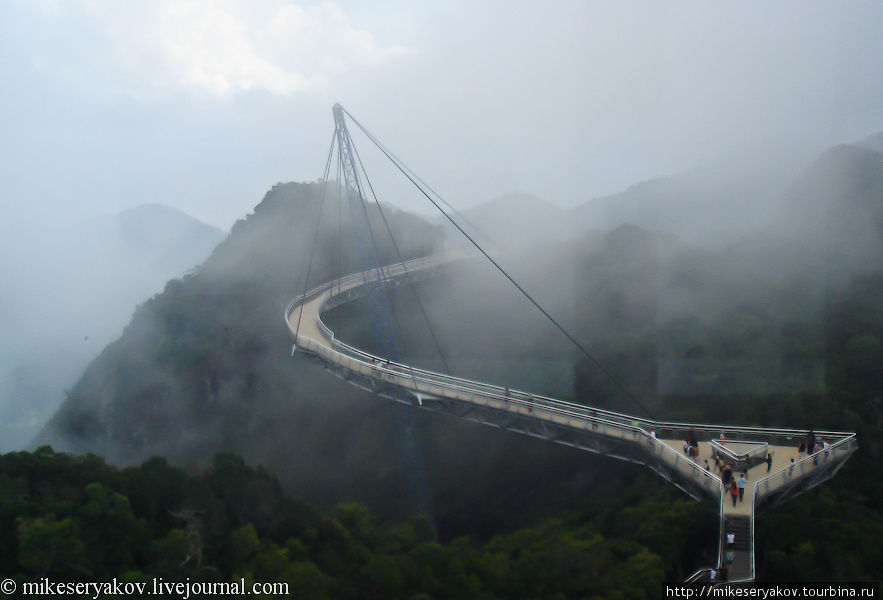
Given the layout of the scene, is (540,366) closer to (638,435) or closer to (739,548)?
(638,435)

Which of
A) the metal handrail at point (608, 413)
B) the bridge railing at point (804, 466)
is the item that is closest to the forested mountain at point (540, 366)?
the bridge railing at point (804, 466)

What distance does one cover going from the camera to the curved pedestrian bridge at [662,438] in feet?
36.8

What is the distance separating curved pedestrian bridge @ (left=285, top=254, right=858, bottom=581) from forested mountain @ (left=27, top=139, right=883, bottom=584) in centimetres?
65

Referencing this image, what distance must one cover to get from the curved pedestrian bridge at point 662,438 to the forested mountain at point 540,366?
2.15 ft

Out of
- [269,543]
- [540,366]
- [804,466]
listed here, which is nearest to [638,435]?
[804,466]

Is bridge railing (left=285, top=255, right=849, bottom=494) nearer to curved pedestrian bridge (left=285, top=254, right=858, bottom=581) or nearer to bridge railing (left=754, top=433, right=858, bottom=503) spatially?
curved pedestrian bridge (left=285, top=254, right=858, bottom=581)

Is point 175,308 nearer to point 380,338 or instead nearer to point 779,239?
point 380,338

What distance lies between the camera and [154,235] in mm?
94438

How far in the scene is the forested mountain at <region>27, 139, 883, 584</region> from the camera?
1669 centimetres

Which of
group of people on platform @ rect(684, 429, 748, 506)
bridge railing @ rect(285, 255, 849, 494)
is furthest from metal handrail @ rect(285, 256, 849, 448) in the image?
group of people on platform @ rect(684, 429, 748, 506)

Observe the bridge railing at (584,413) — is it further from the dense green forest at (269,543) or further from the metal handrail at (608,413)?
the dense green forest at (269,543)

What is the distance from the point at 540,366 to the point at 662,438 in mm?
10692

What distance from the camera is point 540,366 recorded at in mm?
24766

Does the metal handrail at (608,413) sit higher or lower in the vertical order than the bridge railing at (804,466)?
higher
